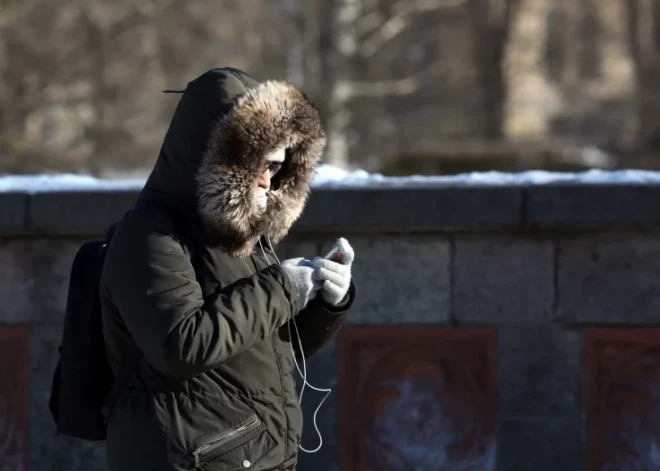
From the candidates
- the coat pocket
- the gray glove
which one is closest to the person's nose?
the gray glove

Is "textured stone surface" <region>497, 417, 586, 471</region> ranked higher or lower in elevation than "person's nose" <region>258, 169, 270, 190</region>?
lower

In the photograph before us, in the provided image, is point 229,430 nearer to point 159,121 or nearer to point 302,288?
point 302,288

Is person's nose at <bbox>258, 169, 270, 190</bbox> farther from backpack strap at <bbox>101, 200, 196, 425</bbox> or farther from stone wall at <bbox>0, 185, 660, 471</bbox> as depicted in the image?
stone wall at <bbox>0, 185, 660, 471</bbox>

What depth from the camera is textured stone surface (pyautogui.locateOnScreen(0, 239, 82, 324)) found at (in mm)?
4305

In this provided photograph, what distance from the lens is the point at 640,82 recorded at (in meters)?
21.0

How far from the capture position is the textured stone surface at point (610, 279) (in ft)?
13.0

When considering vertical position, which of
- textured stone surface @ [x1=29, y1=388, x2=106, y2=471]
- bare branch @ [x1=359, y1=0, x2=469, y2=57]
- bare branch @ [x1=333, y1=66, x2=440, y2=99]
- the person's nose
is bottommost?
textured stone surface @ [x1=29, y1=388, x2=106, y2=471]

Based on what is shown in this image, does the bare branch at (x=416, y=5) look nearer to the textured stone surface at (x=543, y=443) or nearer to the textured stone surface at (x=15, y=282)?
the textured stone surface at (x=15, y=282)

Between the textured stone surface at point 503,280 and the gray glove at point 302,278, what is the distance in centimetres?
151

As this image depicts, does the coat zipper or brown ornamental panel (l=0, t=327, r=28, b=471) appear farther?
brown ornamental panel (l=0, t=327, r=28, b=471)

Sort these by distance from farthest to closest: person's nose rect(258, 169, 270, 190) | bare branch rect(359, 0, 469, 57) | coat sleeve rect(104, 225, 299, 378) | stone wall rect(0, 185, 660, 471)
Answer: bare branch rect(359, 0, 469, 57), stone wall rect(0, 185, 660, 471), person's nose rect(258, 169, 270, 190), coat sleeve rect(104, 225, 299, 378)

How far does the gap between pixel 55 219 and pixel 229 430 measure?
1.96m

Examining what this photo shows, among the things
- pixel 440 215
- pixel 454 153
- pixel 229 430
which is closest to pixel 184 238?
pixel 229 430

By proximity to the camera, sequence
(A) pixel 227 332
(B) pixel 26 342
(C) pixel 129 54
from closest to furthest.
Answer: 1. (A) pixel 227 332
2. (B) pixel 26 342
3. (C) pixel 129 54
